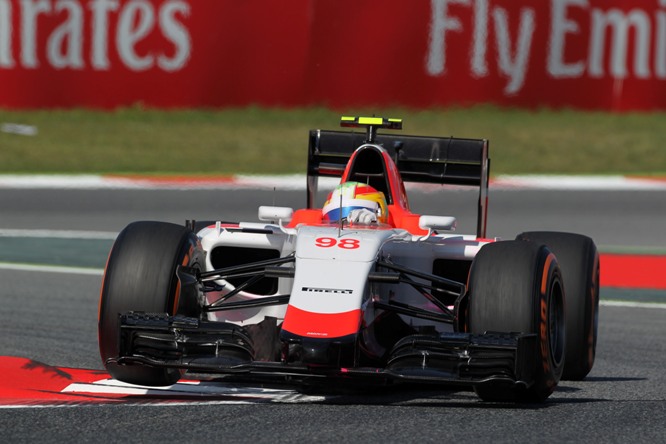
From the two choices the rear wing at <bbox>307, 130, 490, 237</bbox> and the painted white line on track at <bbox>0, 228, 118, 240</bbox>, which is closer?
the rear wing at <bbox>307, 130, 490, 237</bbox>

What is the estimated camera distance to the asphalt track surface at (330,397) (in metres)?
5.18

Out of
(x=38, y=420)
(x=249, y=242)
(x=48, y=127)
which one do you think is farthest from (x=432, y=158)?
(x=48, y=127)

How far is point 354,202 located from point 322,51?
9.46 m

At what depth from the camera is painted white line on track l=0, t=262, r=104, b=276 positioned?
10.7 metres

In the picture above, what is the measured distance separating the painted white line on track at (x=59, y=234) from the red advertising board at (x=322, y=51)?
373 centimetres

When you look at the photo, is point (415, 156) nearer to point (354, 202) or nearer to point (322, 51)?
point (354, 202)

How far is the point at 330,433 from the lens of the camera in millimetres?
5145

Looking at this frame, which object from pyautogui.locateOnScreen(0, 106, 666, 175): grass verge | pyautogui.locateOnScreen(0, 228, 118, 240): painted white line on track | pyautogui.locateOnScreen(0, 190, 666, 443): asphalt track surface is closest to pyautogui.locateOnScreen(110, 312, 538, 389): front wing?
pyautogui.locateOnScreen(0, 190, 666, 443): asphalt track surface

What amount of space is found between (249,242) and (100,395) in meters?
1.10

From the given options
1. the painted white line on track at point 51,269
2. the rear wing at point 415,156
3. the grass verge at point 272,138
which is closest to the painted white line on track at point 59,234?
the painted white line on track at point 51,269

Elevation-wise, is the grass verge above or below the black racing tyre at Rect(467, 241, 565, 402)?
above

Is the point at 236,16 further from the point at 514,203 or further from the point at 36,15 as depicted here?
the point at 514,203

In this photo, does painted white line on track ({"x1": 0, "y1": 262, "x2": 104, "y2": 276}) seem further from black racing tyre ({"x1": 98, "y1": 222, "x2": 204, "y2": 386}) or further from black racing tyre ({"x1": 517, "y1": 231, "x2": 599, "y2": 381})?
black racing tyre ({"x1": 517, "y1": 231, "x2": 599, "y2": 381})

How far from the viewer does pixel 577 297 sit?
22.3 feet
